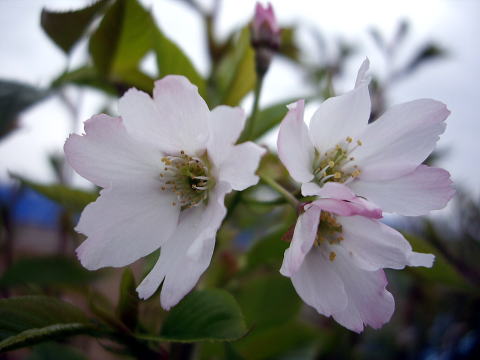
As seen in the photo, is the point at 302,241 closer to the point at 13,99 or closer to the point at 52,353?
the point at 13,99

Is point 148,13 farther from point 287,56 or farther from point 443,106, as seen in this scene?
point 287,56

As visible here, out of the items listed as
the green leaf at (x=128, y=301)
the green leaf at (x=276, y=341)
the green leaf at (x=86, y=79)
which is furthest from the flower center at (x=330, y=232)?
the green leaf at (x=86, y=79)

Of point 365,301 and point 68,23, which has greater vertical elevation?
point 68,23

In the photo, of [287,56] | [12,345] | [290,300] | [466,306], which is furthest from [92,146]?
[466,306]

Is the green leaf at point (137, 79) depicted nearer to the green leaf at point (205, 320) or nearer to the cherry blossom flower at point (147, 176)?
the cherry blossom flower at point (147, 176)

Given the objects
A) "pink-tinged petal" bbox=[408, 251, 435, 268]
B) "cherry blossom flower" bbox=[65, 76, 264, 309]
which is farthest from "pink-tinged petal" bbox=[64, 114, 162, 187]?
"pink-tinged petal" bbox=[408, 251, 435, 268]

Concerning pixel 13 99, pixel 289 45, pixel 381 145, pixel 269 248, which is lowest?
pixel 269 248

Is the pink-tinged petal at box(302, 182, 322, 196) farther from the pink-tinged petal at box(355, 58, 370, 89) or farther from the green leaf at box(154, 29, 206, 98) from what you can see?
the green leaf at box(154, 29, 206, 98)

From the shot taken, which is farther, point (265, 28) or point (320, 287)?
point (265, 28)

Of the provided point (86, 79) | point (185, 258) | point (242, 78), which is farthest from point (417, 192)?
point (86, 79)
